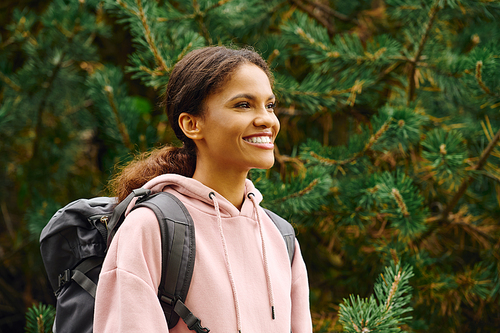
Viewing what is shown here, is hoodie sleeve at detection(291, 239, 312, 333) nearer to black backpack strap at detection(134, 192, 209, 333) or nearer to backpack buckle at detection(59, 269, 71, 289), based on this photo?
black backpack strap at detection(134, 192, 209, 333)

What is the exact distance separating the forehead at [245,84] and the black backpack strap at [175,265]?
24 cm

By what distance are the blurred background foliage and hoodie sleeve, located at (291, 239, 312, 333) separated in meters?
0.15

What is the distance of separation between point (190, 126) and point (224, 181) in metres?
0.12

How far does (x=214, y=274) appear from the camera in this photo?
698 mm

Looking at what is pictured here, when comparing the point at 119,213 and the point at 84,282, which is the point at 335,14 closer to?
the point at 119,213

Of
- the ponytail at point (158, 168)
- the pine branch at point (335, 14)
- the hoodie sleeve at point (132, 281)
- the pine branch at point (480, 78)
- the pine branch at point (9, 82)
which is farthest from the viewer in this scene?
the pine branch at point (335, 14)

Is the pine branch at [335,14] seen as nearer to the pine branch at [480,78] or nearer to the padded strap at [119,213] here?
the pine branch at [480,78]

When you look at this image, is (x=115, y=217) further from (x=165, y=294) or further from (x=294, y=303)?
(x=294, y=303)

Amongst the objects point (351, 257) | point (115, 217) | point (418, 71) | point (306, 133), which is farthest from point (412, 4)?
point (115, 217)

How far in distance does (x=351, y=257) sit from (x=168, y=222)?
2.42ft

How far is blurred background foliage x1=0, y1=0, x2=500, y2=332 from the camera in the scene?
1.06 meters

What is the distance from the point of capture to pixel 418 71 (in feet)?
4.08

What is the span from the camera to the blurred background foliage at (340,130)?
1062 millimetres

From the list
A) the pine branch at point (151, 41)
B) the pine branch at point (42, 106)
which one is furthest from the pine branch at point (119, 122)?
the pine branch at point (42, 106)
